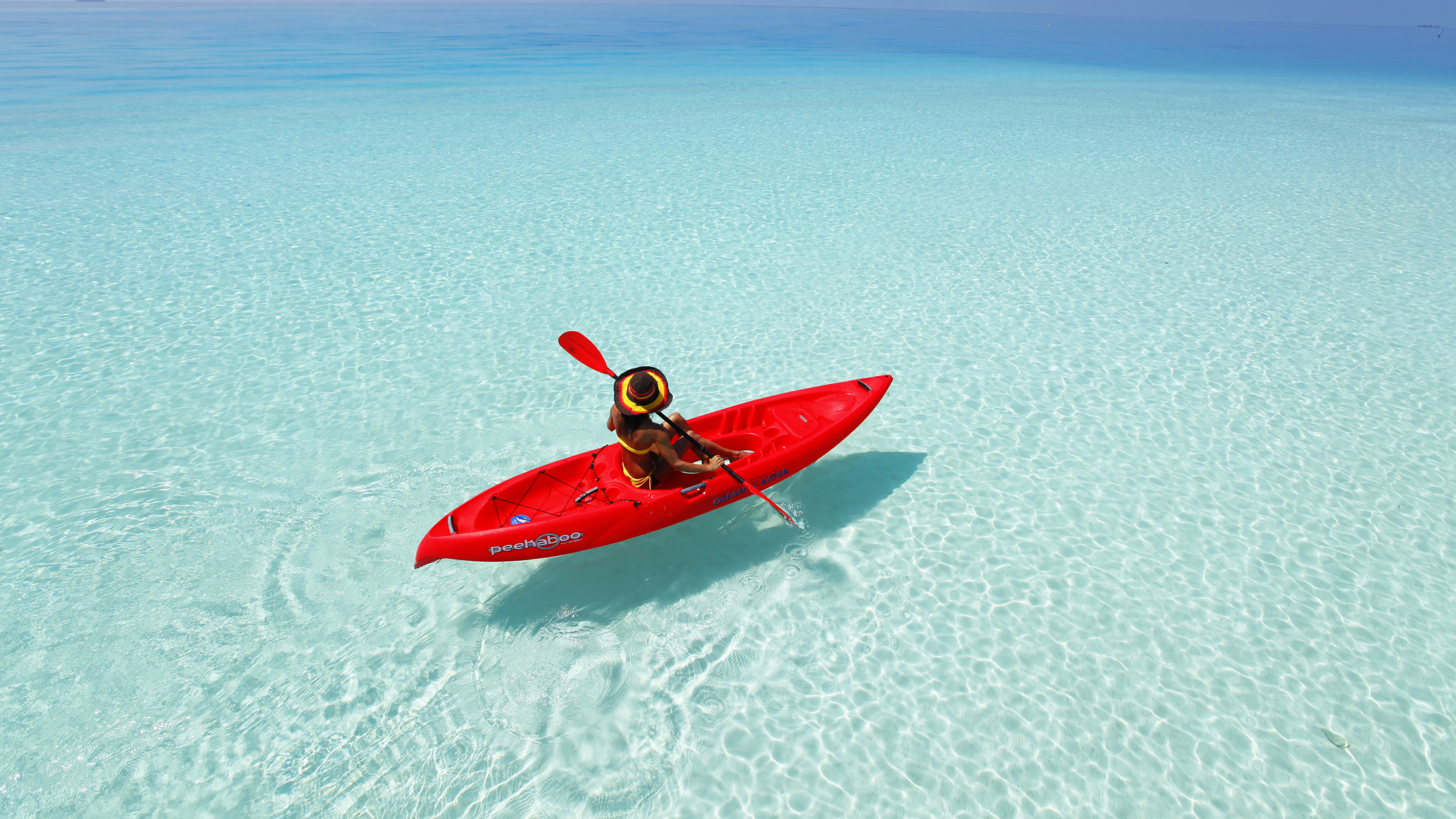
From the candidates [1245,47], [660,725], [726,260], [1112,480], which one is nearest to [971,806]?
[660,725]

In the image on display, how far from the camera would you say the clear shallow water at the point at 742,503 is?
3586mm

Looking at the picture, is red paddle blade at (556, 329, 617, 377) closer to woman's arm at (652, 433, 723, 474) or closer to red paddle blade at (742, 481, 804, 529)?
woman's arm at (652, 433, 723, 474)

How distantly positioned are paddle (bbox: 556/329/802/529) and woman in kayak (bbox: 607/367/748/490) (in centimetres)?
4

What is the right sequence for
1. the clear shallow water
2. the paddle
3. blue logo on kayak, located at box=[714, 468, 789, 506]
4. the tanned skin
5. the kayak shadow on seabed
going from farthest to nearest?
1. blue logo on kayak, located at box=[714, 468, 789, 506]
2. the paddle
3. the kayak shadow on seabed
4. the tanned skin
5. the clear shallow water

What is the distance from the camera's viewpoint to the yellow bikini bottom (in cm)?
442

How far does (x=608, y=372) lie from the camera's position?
4695 millimetres

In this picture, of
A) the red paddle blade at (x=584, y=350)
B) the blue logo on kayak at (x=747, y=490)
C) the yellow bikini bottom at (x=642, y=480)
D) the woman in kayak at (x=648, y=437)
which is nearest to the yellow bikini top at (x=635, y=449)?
the woman in kayak at (x=648, y=437)

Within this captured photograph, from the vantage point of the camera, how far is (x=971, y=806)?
340 centimetres

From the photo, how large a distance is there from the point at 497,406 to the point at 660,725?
3455 mm

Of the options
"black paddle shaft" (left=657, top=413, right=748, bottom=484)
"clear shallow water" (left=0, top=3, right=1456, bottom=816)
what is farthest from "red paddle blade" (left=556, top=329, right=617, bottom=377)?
"clear shallow water" (left=0, top=3, right=1456, bottom=816)

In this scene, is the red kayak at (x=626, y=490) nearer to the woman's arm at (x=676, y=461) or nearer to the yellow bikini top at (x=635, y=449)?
the woman's arm at (x=676, y=461)

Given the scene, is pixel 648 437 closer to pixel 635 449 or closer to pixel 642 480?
pixel 635 449

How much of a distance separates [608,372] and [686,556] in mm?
1300

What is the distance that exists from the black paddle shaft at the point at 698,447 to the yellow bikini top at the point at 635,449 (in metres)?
0.19
